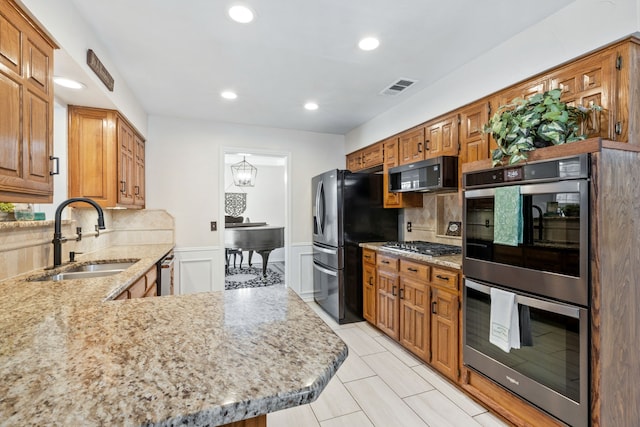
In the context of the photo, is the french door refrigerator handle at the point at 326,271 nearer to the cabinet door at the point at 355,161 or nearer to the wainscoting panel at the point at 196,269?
the wainscoting panel at the point at 196,269

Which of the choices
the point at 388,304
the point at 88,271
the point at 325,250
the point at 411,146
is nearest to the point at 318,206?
the point at 325,250

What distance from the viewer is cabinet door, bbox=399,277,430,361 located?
8.33 feet

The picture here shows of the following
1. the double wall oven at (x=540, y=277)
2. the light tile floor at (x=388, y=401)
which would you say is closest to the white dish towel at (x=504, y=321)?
the double wall oven at (x=540, y=277)

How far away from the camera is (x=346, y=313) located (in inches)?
143

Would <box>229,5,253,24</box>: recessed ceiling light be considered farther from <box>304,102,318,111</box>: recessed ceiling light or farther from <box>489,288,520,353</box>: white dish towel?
<box>489,288,520,353</box>: white dish towel

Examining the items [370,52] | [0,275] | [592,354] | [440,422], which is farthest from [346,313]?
[0,275]

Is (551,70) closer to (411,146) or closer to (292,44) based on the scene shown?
(411,146)

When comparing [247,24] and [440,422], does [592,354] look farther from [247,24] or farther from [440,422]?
[247,24]

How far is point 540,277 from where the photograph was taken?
5.38ft

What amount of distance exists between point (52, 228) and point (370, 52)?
2694 mm

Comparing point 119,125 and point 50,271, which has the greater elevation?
point 119,125

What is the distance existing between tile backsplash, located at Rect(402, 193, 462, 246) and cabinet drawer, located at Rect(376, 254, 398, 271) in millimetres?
→ 633

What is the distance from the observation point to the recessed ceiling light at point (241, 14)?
1.82 metres

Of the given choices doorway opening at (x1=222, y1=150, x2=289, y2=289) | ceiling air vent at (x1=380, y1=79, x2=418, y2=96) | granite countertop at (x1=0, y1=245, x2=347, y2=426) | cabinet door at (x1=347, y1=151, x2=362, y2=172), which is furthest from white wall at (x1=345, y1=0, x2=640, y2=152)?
doorway opening at (x1=222, y1=150, x2=289, y2=289)
